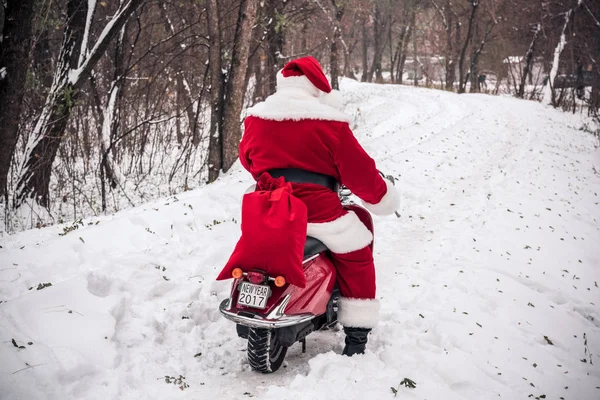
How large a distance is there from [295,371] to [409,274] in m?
2.37

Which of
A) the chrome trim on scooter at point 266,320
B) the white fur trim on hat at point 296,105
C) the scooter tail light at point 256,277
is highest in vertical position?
the white fur trim on hat at point 296,105

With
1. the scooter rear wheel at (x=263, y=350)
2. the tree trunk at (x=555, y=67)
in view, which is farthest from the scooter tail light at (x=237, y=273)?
the tree trunk at (x=555, y=67)

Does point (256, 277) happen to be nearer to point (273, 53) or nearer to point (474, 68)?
point (273, 53)

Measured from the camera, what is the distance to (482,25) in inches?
1526

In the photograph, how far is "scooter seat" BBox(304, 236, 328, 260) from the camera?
3.20m

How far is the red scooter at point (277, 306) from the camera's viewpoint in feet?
9.82

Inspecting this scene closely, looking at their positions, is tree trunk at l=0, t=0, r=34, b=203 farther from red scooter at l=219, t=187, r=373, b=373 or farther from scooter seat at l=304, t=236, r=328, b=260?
scooter seat at l=304, t=236, r=328, b=260

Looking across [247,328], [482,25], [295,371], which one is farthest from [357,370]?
[482,25]

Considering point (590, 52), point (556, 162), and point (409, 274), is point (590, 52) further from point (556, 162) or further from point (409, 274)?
point (409, 274)

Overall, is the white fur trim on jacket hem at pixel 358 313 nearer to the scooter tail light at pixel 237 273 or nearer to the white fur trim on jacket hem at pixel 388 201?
the white fur trim on jacket hem at pixel 388 201

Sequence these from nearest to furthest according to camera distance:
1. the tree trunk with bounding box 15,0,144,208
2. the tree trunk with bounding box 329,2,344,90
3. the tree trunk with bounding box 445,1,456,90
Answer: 1. the tree trunk with bounding box 15,0,144,208
2. the tree trunk with bounding box 329,2,344,90
3. the tree trunk with bounding box 445,1,456,90

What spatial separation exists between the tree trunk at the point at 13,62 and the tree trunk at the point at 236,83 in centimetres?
372

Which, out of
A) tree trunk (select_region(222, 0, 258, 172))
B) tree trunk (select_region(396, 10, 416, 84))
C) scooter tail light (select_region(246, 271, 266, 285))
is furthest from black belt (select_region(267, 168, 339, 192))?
tree trunk (select_region(396, 10, 416, 84))

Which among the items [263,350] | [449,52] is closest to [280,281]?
[263,350]
